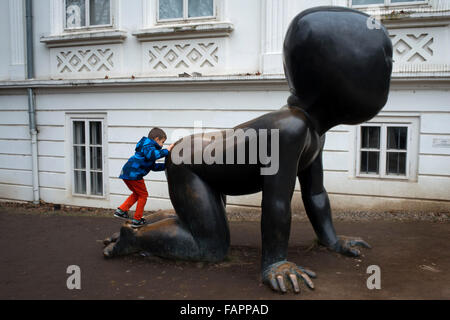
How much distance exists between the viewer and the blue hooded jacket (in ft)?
12.3

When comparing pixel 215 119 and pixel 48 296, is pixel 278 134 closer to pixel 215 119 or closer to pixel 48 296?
pixel 48 296

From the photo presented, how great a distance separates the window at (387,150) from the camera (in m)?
6.39

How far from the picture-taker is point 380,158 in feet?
21.6

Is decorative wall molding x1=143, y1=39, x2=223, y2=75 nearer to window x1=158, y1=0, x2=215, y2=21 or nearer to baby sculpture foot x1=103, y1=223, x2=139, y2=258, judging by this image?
window x1=158, y1=0, x2=215, y2=21

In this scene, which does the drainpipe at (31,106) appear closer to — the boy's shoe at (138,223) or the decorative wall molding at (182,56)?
the decorative wall molding at (182,56)

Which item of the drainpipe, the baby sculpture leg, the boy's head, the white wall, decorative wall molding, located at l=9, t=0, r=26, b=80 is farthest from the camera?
decorative wall molding, located at l=9, t=0, r=26, b=80

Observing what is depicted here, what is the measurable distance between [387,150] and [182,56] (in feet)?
12.4

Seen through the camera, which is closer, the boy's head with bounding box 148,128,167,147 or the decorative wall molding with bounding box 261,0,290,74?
the boy's head with bounding box 148,128,167,147

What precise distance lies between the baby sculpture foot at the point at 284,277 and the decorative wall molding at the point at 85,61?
5889 mm

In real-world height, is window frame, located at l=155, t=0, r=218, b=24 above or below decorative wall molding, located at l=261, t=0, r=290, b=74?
above

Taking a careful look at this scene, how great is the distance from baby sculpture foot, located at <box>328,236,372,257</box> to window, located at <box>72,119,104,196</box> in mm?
5358

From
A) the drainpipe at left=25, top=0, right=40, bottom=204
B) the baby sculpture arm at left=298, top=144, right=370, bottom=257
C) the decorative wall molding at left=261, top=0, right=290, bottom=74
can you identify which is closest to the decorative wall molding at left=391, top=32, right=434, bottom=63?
the decorative wall molding at left=261, top=0, right=290, bottom=74

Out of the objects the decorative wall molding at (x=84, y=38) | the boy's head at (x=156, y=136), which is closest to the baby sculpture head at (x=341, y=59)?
the boy's head at (x=156, y=136)

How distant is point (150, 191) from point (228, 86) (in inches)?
92.8
